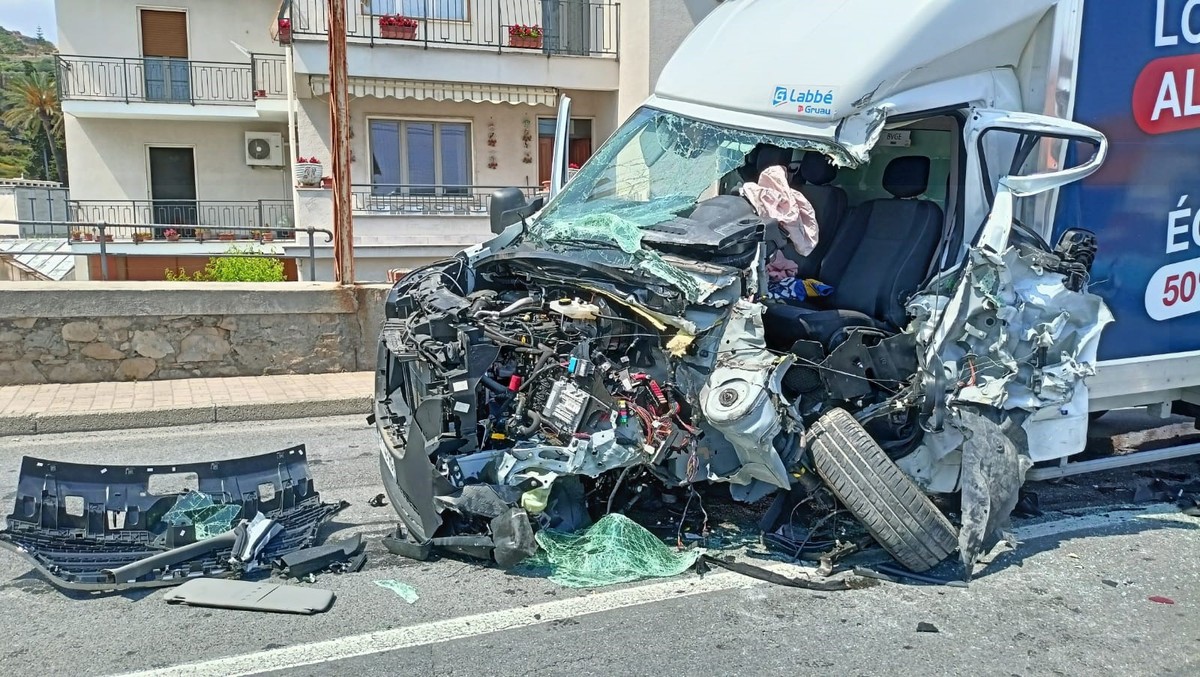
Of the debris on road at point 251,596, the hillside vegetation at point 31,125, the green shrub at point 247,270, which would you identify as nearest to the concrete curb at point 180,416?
the debris on road at point 251,596

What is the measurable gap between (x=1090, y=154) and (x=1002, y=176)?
18.6 inches

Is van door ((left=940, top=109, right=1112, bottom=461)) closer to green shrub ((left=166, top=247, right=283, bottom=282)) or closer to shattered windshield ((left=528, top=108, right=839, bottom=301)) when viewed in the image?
shattered windshield ((left=528, top=108, right=839, bottom=301))

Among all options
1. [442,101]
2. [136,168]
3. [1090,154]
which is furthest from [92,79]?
[1090,154]

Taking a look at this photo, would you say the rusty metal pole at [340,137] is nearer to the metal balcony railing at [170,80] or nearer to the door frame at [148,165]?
the metal balcony railing at [170,80]

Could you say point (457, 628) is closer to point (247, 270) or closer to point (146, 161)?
point (247, 270)

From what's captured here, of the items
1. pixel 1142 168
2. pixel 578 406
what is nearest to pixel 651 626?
pixel 578 406

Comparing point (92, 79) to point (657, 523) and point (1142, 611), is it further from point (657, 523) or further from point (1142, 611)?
point (1142, 611)

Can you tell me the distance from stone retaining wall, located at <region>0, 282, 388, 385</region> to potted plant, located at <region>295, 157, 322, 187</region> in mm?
9745

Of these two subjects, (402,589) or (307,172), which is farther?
(307,172)

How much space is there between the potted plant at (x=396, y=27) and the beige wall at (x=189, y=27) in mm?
6574

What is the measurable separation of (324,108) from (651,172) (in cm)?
1503

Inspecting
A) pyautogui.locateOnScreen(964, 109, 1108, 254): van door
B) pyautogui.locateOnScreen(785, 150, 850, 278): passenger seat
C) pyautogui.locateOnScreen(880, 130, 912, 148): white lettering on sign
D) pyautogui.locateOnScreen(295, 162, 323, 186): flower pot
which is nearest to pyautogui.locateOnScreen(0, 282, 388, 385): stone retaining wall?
pyautogui.locateOnScreen(785, 150, 850, 278): passenger seat

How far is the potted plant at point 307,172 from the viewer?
18.0m

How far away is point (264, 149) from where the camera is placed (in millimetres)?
23438
